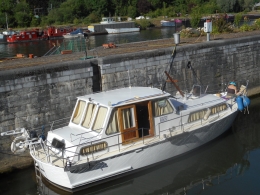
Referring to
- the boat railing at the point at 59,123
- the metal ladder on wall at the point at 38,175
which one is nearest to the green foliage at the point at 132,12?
the boat railing at the point at 59,123

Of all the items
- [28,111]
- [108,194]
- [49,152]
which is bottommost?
[108,194]

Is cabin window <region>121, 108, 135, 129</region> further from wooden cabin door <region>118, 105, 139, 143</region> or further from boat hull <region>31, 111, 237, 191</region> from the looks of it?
boat hull <region>31, 111, 237, 191</region>

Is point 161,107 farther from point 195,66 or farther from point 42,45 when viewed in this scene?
point 42,45

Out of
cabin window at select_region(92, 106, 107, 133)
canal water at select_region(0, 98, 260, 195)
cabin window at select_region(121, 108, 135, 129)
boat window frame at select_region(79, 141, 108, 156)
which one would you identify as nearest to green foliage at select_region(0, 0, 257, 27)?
canal water at select_region(0, 98, 260, 195)

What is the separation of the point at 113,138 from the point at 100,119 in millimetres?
620

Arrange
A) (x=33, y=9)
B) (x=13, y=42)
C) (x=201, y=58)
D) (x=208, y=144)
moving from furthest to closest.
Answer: (x=33, y=9) → (x=13, y=42) → (x=201, y=58) → (x=208, y=144)

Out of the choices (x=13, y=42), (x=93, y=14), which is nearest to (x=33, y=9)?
(x=93, y=14)

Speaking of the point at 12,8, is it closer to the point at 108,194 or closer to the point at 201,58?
the point at 201,58

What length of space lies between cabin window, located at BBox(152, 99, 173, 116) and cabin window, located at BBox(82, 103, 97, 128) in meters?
1.70

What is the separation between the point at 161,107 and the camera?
11.7 meters

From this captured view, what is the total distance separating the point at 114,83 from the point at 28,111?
333 cm

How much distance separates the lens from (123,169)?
11141mm

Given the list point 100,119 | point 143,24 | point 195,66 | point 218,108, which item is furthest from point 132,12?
point 100,119

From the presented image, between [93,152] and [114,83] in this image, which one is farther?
[114,83]
